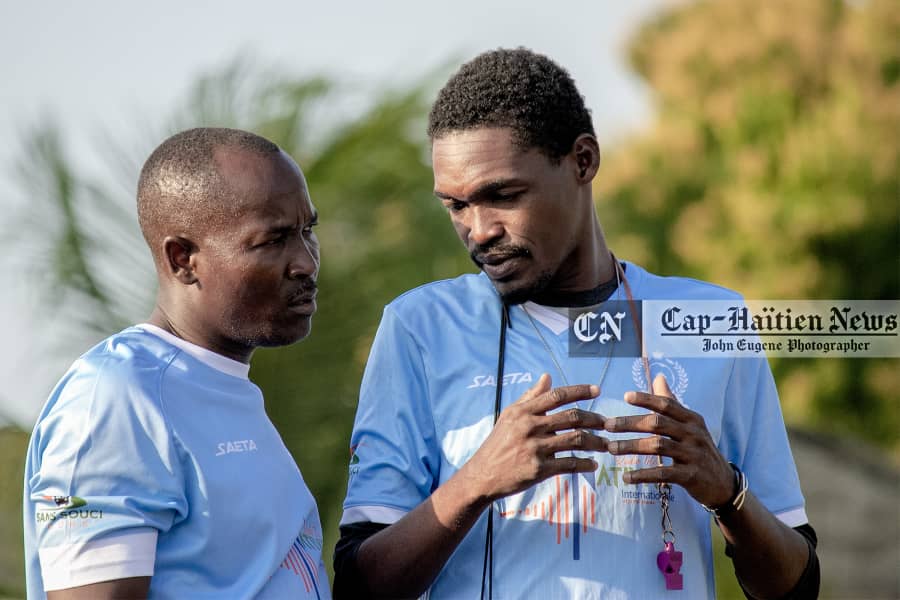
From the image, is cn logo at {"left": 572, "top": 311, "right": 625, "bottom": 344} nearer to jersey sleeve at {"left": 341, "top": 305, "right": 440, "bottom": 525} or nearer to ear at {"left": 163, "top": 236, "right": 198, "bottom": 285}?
jersey sleeve at {"left": 341, "top": 305, "right": 440, "bottom": 525}

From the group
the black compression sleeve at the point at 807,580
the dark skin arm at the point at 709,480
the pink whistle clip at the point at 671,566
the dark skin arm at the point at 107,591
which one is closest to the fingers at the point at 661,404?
the dark skin arm at the point at 709,480

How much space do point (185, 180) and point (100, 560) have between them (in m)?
0.98

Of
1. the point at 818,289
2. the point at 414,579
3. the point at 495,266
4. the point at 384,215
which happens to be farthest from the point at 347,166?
the point at 818,289

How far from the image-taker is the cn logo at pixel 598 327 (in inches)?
129

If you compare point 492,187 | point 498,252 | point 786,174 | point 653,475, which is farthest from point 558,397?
point 786,174

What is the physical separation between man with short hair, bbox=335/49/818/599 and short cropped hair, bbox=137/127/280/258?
1.96 ft

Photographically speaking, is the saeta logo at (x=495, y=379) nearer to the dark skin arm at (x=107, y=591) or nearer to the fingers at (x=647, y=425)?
the fingers at (x=647, y=425)

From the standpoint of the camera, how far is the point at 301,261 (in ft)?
9.73

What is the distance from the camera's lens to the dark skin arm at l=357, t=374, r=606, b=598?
278 centimetres

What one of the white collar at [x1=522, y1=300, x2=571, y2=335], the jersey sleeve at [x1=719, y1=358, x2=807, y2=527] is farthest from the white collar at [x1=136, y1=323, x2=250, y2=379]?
the jersey sleeve at [x1=719, y1=358, x2=807, y2=527]

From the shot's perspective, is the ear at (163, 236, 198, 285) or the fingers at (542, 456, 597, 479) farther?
the ear at (163, 236, 198, 285)

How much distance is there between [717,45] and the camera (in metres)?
16.0

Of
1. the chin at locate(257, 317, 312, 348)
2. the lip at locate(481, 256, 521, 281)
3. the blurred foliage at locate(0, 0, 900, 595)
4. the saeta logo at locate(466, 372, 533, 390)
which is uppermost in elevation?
the blurred foliage at locate(0, 0, 900, 595)

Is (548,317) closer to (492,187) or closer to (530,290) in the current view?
(530,290)
